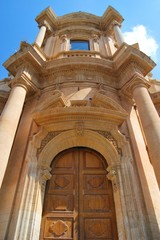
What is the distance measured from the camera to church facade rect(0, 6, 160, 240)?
5.12 m

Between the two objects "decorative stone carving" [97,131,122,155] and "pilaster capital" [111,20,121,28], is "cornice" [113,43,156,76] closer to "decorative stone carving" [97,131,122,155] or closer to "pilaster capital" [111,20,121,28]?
"decorative stone carving" [97,131,122,155]

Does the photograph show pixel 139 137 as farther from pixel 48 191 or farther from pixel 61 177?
pixel 48 191

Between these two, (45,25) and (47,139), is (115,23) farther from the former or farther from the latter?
(47,139)

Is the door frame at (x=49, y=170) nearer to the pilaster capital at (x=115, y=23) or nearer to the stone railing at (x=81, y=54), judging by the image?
the stone railing at (x=81, y=54)

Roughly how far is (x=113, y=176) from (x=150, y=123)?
1983 millimetres

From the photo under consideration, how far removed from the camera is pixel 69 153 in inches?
276

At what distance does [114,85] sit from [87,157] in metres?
3.65

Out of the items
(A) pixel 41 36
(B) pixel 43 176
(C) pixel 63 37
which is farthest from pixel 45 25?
(B) pixel 43 176

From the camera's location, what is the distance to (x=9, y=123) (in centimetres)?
589

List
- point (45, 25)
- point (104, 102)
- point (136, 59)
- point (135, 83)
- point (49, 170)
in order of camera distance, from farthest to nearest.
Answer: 1. point (45, 25)
2. point (136, 59)
3. point (104, 102)
4. point (135, 83)
5. point (49, 170)

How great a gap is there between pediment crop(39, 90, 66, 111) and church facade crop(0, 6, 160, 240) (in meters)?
0.04

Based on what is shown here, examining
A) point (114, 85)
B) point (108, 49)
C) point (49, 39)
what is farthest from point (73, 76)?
point (49, 39)

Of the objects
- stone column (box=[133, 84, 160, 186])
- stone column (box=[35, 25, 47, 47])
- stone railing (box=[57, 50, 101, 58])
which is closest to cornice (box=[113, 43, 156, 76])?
stone column (box=[133, 84, 160, 186])

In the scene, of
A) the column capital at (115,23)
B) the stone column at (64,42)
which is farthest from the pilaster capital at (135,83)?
the column capital at (115,23)
